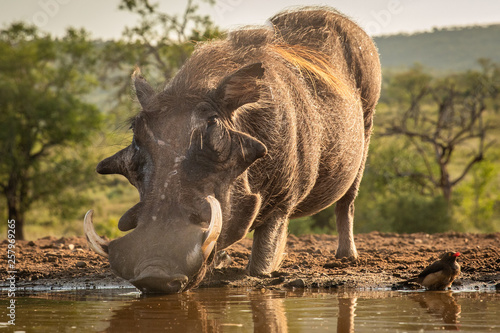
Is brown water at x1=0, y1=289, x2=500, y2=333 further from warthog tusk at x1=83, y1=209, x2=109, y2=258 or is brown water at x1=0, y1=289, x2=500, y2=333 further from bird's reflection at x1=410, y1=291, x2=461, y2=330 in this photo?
warthog tusk at x1=83, y1=209, x2=109, y2=258

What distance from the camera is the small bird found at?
4902 millimetres

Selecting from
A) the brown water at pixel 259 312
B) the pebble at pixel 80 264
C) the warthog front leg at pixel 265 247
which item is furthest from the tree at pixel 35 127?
the brown water at pixel 259 312

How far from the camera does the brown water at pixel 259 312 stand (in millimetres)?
3389

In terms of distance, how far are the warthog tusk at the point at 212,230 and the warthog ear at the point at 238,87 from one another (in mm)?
825

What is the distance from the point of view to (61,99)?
Result: 1823 cm

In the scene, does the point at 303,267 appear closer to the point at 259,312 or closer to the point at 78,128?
the point at 259,312

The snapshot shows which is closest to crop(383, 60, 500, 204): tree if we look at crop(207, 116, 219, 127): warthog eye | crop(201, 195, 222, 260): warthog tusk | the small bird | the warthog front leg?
the small bird

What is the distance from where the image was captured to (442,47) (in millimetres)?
107562

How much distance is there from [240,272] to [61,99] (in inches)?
540

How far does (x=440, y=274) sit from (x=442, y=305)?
0.81 m

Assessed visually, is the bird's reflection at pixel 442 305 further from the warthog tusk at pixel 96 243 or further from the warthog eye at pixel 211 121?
the warthog tusk at pixel 96 243

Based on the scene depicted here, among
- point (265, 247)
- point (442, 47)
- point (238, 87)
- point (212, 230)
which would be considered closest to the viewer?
point (212, 230)

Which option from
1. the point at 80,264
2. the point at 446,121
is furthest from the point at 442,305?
the point at 446,121

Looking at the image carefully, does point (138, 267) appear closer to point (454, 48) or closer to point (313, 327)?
point (313, 327)
